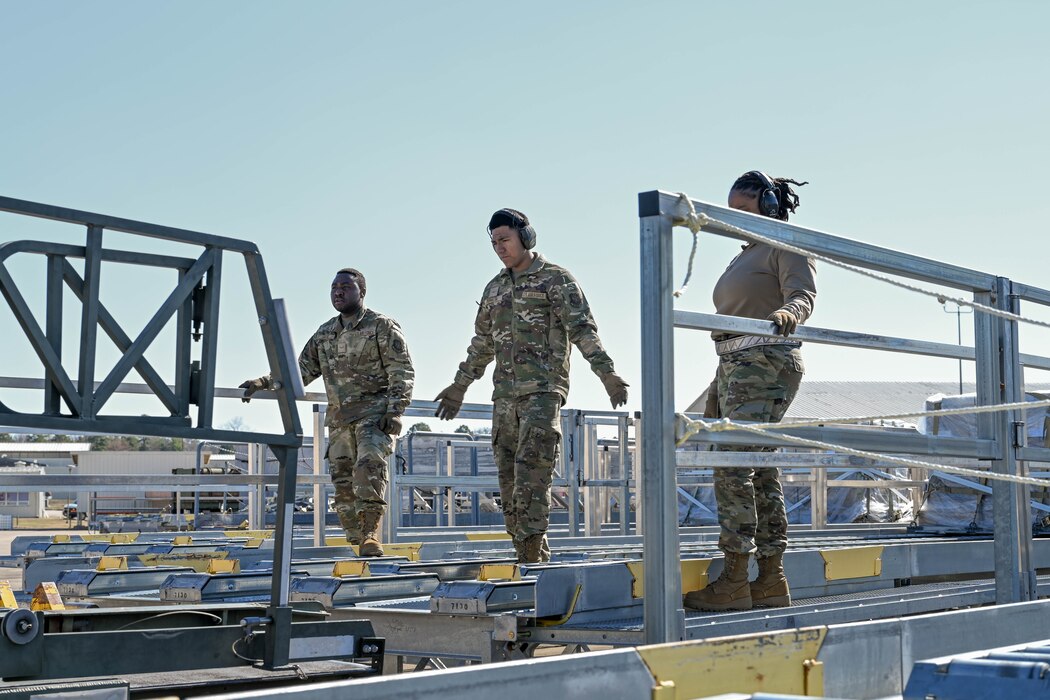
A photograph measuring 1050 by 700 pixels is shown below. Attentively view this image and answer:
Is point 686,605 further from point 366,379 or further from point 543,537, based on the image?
point 366,379

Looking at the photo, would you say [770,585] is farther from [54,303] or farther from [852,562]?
[54,303]

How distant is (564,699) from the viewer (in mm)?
2654

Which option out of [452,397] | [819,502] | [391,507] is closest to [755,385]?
[452,397]

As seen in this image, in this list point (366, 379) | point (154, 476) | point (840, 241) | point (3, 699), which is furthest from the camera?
point (366, 379)

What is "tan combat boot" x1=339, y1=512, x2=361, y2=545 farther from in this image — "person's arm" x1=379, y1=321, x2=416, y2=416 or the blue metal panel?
the blue metal panel

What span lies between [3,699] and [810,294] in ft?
9.70

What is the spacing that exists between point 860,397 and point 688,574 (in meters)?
24.2

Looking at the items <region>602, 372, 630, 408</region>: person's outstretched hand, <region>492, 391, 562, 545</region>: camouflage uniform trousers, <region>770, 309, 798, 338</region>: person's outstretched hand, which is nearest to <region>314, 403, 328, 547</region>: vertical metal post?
<region>492, 391, 562, 545</region>: camouflage uniform trousers

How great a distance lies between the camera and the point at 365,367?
8234 mm

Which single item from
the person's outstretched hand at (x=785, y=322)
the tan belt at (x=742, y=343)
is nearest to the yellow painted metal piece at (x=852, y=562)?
the tan belt at (x=742, y=343)

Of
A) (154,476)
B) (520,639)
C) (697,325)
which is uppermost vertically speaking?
(697,325)

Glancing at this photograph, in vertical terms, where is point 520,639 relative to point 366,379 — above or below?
below

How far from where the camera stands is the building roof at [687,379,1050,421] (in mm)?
25763

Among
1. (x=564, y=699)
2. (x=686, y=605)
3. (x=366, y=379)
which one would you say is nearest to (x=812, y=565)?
(x=686, y=605)
